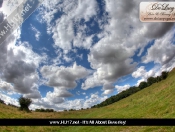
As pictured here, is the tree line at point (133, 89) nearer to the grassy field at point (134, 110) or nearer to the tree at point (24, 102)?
the grassy field at point (134, 110)

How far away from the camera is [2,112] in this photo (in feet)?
17.9

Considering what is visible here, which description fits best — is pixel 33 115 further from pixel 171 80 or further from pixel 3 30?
pixel 171 80

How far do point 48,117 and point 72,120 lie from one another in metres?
0.65

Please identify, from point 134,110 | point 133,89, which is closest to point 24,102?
point 133,89

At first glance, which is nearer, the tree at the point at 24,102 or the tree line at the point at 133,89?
the tree at the point at 24,102

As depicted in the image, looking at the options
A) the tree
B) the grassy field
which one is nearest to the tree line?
the grassy field

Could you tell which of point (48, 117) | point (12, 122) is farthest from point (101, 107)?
point (12, 122)

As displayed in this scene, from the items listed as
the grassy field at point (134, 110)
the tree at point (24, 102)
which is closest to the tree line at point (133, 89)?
the grassy field at point (134, 110)

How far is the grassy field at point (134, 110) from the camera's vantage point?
5.36m

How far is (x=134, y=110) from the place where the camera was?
6.39 m

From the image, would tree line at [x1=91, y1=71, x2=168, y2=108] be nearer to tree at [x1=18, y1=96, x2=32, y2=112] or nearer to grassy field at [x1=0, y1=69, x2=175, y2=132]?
grassy field at [x1=0, y1=69, x2=175, y2=132]

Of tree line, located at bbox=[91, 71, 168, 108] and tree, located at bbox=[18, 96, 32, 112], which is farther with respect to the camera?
tree line, located at bbox=[91, 71, 168, 108]

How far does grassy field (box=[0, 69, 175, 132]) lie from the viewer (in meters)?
5.36

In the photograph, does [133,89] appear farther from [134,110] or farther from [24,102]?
[24,102]
